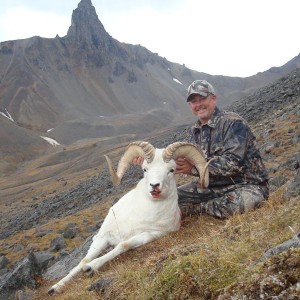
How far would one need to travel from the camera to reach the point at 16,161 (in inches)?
4705

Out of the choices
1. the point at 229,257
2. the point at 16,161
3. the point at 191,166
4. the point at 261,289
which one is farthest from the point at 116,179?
the point at 16,161

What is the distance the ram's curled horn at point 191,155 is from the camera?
815 centimetres

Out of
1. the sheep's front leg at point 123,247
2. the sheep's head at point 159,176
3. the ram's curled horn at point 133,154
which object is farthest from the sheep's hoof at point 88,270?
the ram's curled horn at point 133,154

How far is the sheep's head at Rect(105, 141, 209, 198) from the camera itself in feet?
25.8

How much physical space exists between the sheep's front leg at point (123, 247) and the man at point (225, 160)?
4.73ft

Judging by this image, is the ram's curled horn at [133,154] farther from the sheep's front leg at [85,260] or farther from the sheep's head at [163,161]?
the sheep's front leg at [85,260]

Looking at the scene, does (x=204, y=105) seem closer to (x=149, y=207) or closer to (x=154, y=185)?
(x=154, y=185)

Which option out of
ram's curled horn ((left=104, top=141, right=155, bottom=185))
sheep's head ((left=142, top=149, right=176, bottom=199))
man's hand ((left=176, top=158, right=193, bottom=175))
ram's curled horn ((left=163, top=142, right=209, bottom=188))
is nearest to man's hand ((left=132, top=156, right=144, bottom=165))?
ram's curled horn ((left=104, top=141, right=155, bottom=185))

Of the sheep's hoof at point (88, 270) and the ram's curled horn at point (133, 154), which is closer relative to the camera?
the sheep's hoof at point (88, 270)

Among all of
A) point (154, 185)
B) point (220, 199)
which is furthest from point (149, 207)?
point (220, 199)

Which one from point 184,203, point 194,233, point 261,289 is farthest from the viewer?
point 184,203

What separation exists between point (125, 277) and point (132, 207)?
9.96ft

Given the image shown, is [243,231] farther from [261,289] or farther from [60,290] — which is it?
[60,290]

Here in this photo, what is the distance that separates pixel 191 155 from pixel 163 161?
1.98 feet
